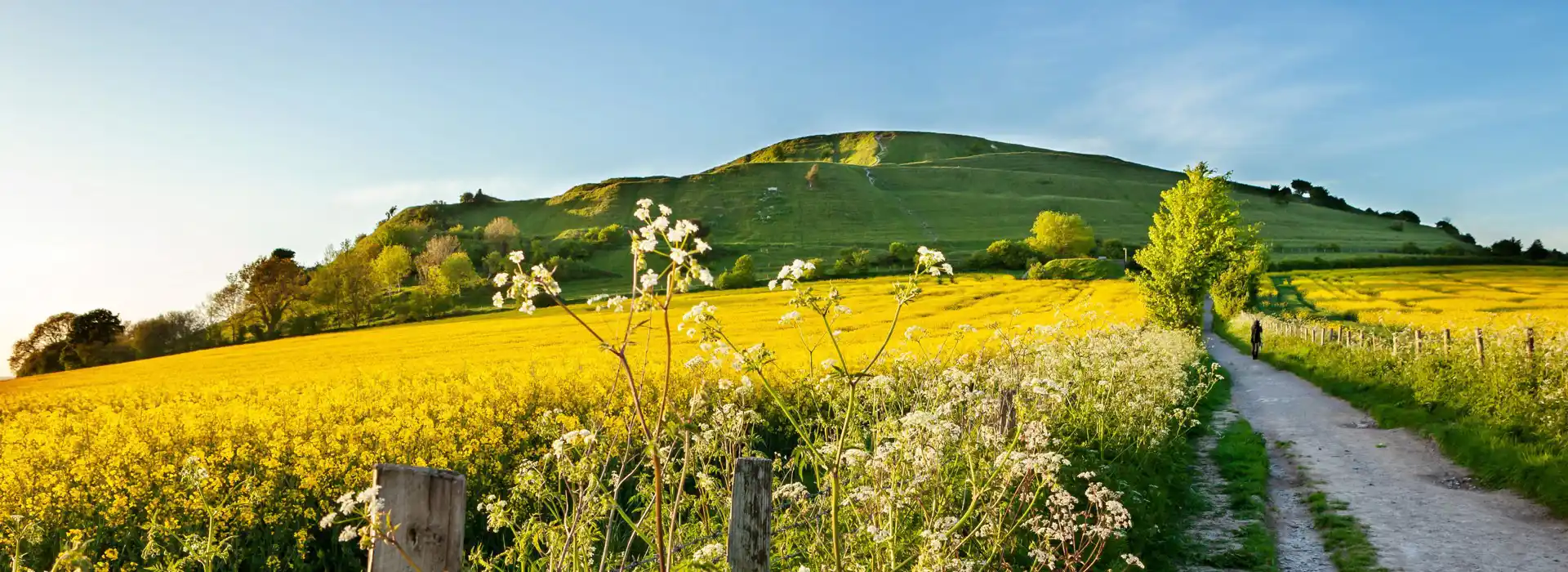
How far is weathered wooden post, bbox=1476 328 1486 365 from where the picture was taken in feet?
44.8

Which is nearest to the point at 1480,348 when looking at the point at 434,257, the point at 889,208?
the point at 434,257

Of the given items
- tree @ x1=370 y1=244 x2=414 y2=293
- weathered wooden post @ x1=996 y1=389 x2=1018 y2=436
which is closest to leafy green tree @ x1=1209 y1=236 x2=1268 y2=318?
weathered wooden post @ x1=996 y1=389 x2=1018 y2=436

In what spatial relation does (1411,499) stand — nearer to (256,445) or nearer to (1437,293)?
(256,445)

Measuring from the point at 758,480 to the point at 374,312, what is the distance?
2128 inches

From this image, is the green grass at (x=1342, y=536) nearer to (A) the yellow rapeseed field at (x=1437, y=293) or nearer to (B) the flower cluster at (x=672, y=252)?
(B) the flower cluster at (x=672, y=252)

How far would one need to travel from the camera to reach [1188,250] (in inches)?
1406

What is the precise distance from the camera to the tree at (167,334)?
41.5m

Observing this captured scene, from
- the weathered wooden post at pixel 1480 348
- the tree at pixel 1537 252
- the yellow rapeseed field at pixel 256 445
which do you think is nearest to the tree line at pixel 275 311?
the yellow rapeseed field at pixel 256 445

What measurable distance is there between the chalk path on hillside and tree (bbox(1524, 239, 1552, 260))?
88137mm

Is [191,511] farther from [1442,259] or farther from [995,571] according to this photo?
[1442,259]

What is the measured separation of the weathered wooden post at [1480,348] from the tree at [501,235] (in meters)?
83.8

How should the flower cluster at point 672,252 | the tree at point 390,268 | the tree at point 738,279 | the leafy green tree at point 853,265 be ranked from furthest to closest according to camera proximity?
the leafy green tree at point 853,265 < the tree at point 390,268 < the tree at point 738,279 < the flower cluster at point 672,252

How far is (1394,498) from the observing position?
30.4 ft

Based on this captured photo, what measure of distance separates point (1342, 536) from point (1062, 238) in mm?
81840
